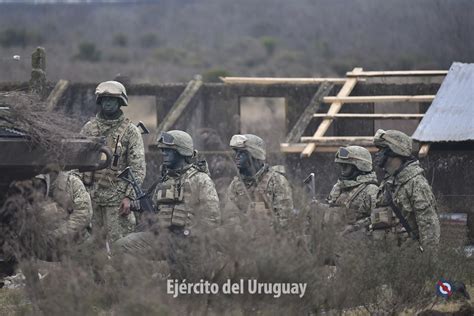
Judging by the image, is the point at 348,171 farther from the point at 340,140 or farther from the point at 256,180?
the point at 340,140

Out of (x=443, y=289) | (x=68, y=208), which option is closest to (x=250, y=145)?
(x=68, y=208)

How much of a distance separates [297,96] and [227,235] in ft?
45.0

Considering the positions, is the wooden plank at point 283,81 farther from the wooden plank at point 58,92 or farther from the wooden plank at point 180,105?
the wooden plank at point 58,92

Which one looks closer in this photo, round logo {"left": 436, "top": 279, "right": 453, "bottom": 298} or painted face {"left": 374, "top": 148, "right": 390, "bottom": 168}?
round logo {"left": 436, "top": 279, "right": 453, "bottom": 298}

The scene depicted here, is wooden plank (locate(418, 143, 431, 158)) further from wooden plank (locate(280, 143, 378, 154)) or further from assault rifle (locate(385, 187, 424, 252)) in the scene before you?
assault rifle (locate(385, 187, 424, 252))

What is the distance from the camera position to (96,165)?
1240 cm

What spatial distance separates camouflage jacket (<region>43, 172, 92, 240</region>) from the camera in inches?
449

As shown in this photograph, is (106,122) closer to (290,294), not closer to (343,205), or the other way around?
(343,205)

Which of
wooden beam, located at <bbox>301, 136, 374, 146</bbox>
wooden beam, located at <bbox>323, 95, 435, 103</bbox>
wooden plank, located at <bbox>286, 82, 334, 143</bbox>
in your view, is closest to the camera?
wooden beam, located at <bbox>301, 136, 374, 146</bbox>

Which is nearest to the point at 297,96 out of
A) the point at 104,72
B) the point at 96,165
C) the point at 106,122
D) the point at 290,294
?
the point at 106,122

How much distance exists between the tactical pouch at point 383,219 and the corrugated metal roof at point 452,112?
17.7 feet

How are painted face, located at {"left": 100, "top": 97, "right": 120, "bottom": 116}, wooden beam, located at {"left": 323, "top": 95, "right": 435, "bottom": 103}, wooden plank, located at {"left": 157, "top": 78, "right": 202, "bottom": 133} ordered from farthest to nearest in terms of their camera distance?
wooden plank, located at {"left": 157, "top": 78, "right": 202, "bottom": 133}
wooden beam, located at {"left": 323, "top": 95, "right": 435, "bottom": 103}
painted face, located at {"left": 100, "top": 97, "right": 120, "bottom": 116}

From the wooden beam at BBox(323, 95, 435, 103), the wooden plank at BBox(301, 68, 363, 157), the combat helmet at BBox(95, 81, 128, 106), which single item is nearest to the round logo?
the combat helmet at BBox(95, 81, 128, 106)

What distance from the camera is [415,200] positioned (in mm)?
14211
